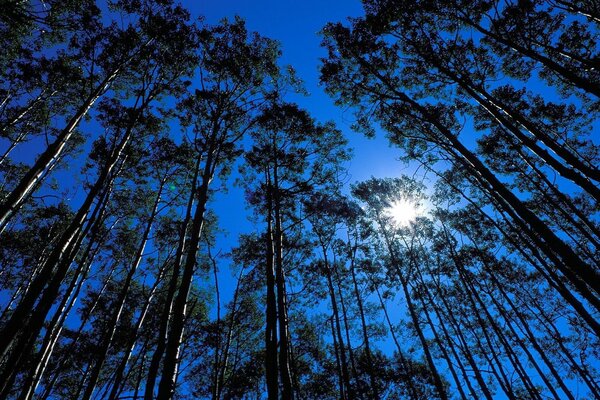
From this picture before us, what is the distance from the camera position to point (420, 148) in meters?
12.7

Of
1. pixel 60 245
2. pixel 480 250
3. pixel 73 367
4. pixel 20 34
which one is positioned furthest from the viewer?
pixel 480 250

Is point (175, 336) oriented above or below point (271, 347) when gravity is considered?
below

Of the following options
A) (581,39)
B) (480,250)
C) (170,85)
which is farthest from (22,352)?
(480,250)

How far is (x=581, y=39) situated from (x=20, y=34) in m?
20.1

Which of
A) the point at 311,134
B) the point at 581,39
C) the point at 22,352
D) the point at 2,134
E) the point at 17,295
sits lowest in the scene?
the point at 22,352

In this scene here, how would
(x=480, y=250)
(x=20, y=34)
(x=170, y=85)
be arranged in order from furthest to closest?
(x=480, y=250)
(x=20, y=34)
(x=170, y=85)

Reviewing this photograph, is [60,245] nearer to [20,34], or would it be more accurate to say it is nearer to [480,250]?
[20,34]

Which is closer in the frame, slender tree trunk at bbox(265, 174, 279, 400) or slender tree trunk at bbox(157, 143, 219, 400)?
slender tree trunk at bbox(157, 143, 219, 400)

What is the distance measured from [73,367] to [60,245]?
14196mm

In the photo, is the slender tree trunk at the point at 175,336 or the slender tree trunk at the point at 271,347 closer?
the slender tree trunk at the point at 175,336

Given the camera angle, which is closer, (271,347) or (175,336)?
(175,336)

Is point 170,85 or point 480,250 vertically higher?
point 170,85

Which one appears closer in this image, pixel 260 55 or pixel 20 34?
pixel 260 55

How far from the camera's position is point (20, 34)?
11.3 meters
